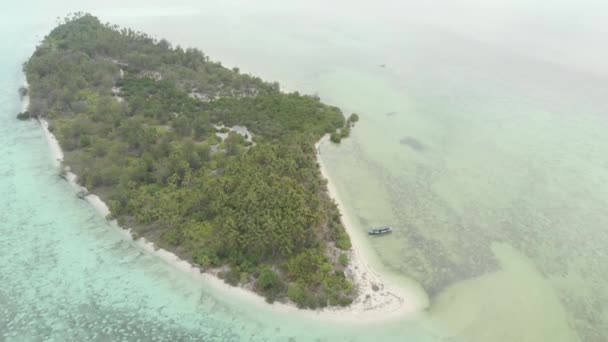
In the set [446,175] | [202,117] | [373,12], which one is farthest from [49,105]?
[373,12]

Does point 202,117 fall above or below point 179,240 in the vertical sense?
above

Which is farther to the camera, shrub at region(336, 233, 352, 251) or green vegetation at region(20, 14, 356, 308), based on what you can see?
shrub at region(336, 233, 352, 251)

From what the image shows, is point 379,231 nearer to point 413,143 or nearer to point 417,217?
point 417,217

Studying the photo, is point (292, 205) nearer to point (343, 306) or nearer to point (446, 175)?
point (343, 306)

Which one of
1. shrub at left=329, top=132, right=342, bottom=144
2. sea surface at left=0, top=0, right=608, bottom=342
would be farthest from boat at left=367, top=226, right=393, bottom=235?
shrub at left=329, top=132, right=342, bottom=144

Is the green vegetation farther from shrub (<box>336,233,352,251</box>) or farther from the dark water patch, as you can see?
the dark water patch

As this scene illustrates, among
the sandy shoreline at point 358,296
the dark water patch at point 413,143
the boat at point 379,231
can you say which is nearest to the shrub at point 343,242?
the sandy shoreline at point 358,296
